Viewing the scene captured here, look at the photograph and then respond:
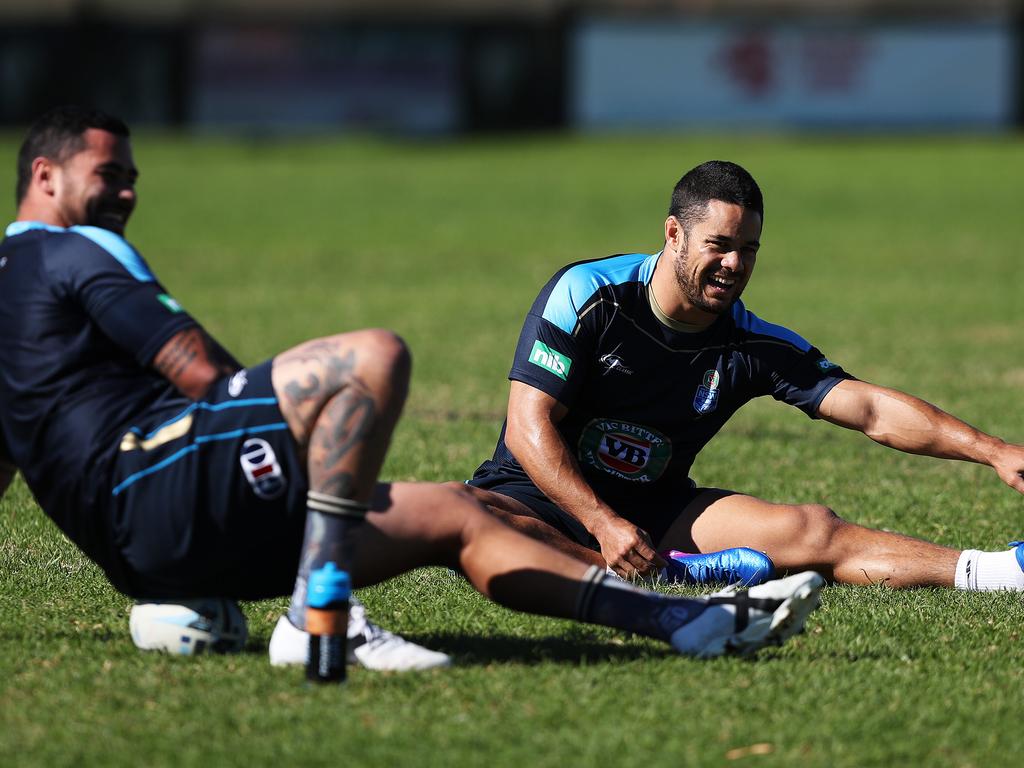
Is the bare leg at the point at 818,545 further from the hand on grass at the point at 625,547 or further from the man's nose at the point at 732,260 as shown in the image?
the man's nose at the point at 732,260

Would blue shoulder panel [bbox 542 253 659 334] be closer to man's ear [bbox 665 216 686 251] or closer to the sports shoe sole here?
man's ear [bbox 665 216 686 251]

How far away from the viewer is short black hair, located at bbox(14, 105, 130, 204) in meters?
4.73

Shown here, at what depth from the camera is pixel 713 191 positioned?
578cm

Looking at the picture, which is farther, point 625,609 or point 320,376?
point 625,609

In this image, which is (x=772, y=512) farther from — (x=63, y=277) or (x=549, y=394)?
(x=63, y=277)

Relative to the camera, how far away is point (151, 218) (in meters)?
25.6

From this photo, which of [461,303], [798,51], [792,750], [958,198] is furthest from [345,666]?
[798,51]

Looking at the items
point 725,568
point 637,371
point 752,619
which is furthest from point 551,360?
point 752,619

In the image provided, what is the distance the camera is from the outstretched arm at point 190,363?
446 centimetres

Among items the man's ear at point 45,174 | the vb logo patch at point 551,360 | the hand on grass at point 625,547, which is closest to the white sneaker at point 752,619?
the hand on grass at point 625,547

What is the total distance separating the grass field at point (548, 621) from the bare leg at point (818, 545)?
19 centimetres

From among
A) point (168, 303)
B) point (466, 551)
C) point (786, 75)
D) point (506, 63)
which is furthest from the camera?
point (506, 63)

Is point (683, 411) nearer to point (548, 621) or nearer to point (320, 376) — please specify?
point (548, 621)

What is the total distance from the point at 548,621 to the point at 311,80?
41.0 meters
